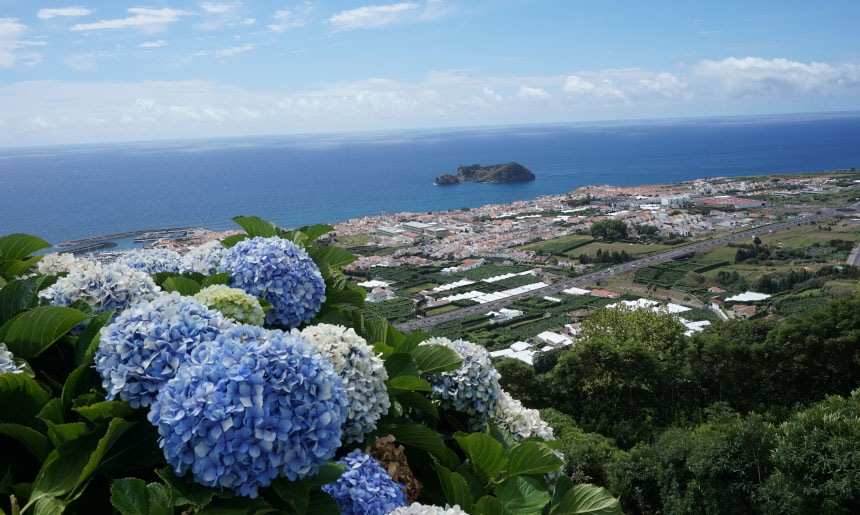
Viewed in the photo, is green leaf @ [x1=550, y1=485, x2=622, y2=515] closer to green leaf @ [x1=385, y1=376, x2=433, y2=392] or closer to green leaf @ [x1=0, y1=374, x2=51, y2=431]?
green leaf @ [x1=385, y1=376, x2=433, y2=392]

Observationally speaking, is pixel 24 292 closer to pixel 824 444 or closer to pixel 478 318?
pixel 824 444

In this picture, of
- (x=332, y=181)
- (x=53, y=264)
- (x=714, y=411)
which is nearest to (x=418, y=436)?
(x=53, y=264)

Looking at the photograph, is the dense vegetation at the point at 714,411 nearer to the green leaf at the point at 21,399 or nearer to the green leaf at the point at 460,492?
the green leaf at the point at 460,492

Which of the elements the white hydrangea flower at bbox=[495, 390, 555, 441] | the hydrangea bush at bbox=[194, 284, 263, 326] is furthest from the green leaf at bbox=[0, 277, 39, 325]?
the white hydrangea flower at bbox=[495, 390, 555, 441]

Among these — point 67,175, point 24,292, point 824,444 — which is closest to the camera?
point 24,292

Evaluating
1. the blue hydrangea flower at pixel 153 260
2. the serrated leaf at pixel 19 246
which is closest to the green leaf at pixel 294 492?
the blue hydrangea flower at pixel 153 260

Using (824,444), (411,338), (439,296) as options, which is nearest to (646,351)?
(824,444)
